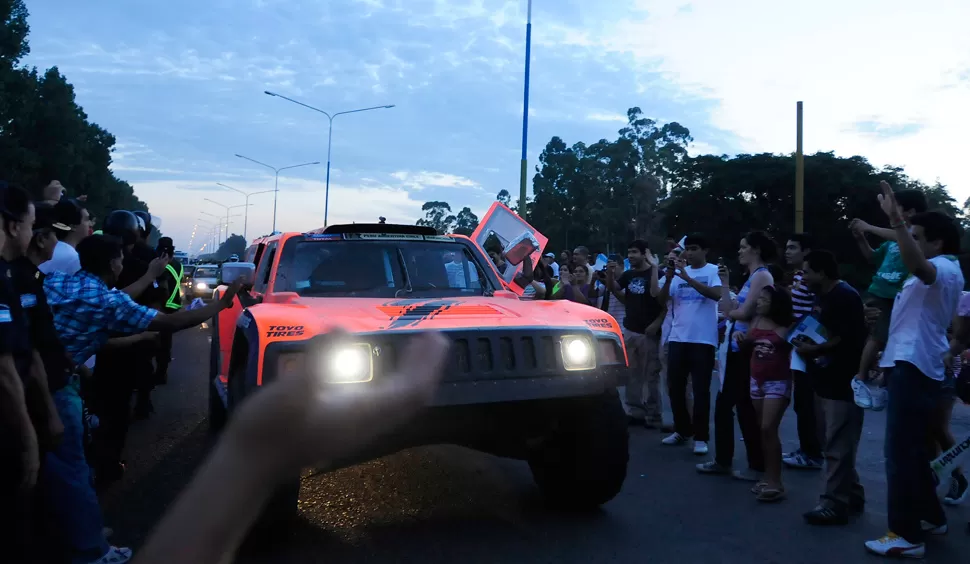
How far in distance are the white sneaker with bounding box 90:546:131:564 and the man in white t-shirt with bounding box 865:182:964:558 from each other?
4060mm

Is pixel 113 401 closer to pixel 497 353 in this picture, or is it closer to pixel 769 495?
pixel 497 353

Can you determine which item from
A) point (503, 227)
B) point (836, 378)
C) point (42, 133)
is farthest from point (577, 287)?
point (42, 133)

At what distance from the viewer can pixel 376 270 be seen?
584 centimetres

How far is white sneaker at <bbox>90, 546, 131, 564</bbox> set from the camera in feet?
13.4

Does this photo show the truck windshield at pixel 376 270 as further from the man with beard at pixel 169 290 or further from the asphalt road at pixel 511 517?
the man with beard at pixel 169 290

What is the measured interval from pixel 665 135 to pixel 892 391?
75.6 m

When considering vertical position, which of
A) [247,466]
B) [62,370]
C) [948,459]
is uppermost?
[247,466]

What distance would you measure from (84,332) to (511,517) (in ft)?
9.09

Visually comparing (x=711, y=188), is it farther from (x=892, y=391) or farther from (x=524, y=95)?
(x=892, y=391)

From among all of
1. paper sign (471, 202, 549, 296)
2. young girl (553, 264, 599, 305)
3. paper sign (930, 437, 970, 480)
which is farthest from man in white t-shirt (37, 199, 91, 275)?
paper sign (930, 437, 970, 480)

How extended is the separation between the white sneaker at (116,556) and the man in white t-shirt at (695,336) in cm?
459

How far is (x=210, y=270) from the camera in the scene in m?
32.4

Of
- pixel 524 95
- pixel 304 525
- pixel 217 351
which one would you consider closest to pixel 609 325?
pixel 304 525

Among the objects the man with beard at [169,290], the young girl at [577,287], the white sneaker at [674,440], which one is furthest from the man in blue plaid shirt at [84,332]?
the young girl at [577,287]
